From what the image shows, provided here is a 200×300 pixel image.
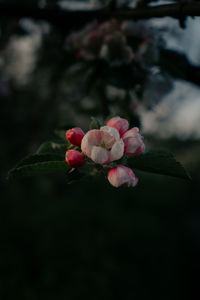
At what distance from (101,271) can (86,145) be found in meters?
4.05

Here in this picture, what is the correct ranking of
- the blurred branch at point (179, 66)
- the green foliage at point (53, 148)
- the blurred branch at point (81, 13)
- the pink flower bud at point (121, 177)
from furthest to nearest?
the blurred branch at point (179, 66) → the blurred branch at point (81, 13) → the green foliage at point (53, 148) → the pink flower bud at point (121, 177)

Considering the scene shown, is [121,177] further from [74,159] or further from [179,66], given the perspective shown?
[179,66]

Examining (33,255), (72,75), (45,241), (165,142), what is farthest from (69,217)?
(165,142)

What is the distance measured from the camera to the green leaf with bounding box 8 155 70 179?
1.86 feet

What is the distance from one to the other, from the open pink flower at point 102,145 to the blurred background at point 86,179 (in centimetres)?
15

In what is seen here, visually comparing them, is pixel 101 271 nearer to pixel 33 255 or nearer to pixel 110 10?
pixel 33 255

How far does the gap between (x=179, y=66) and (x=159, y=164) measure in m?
0.62

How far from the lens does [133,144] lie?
59 cm

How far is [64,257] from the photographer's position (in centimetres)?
424

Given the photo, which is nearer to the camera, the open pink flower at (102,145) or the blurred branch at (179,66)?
the open pink flower at (102,145)

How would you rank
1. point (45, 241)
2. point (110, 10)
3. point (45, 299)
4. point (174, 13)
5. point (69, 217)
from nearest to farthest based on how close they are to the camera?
point (174, 13) → point (110, 10) → point (45, 299) → point (45, 241) → point (69, 217)

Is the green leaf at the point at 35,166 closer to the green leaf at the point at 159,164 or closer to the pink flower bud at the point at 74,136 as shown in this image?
the pink flower bud at the point at 74,136

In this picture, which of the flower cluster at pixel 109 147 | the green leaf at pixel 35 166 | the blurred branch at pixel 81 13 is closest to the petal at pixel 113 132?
→ the flower cluster at pixel 109 147

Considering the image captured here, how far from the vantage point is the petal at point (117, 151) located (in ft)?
1.88
